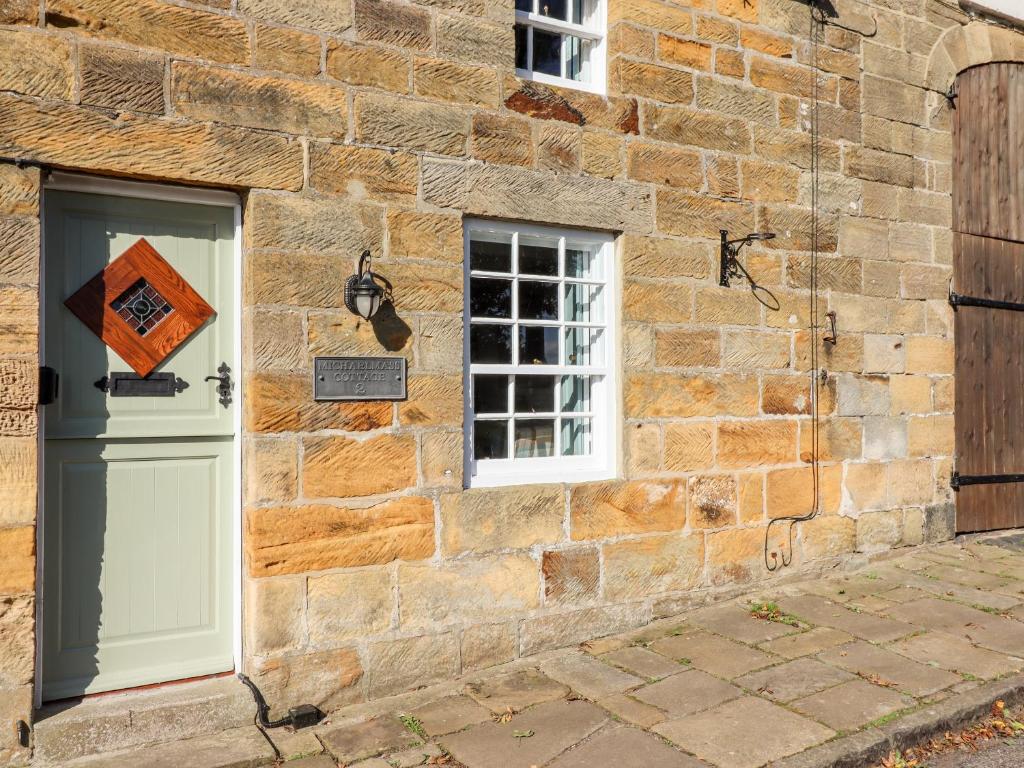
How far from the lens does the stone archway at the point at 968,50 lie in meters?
6.38

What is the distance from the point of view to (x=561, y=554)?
15.2ft

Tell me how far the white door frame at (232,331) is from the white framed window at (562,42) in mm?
1929

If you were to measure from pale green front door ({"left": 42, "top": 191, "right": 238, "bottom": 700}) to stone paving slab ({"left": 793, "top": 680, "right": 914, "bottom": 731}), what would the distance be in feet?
8.69

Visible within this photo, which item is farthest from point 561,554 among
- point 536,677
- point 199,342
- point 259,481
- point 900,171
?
point 900,171

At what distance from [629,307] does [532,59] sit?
59.2 inches

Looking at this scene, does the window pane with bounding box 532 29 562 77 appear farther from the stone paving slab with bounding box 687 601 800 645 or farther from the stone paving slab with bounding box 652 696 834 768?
the stone paving slab with bounding box 652 696 834 768

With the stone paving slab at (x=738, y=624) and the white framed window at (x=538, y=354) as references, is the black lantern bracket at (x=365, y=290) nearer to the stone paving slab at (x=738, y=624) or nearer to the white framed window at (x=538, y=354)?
the white framed window at (x=538, y=354)

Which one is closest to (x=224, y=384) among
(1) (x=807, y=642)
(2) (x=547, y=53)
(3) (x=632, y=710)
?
(3) (x=632, y=710)

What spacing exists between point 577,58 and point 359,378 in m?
2.39

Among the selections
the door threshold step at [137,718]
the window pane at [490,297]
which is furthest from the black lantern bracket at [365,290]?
the door threshold step at [137,718]

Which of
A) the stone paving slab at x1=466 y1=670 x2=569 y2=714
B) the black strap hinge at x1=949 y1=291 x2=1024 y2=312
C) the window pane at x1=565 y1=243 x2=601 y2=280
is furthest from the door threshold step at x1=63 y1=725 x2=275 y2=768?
the black strap hinge at x1=949 y1=291 x2=1024 y2=312

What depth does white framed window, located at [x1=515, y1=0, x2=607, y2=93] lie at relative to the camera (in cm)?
488

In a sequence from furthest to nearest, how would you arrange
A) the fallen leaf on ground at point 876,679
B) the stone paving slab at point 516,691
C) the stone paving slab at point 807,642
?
1. the stone paving slab at point 807,642
2. the fallen leaf on ground at point 876,679
3. the stone paving slab at point 516,691

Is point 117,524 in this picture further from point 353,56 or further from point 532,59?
point 532,59
